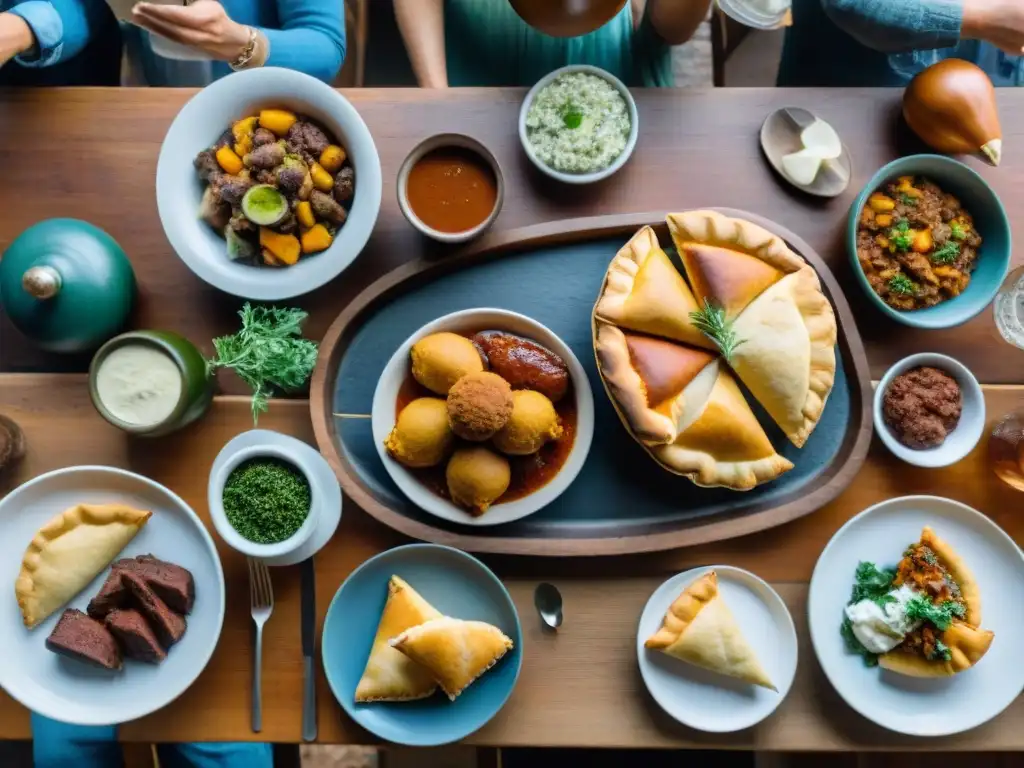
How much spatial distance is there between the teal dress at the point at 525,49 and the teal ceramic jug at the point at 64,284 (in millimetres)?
1091

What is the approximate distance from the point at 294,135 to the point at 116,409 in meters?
0.72

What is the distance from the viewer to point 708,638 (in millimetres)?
1732

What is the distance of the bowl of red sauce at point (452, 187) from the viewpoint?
1.78 meters

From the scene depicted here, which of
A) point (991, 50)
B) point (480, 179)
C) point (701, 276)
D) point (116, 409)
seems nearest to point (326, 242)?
point (480, 179)

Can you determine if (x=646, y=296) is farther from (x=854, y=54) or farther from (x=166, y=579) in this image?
(x=166, y=579)

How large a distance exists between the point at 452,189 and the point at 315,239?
334 mm

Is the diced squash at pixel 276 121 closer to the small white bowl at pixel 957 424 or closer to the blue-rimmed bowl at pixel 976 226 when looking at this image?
the blue-rimmed bowl at pixel 976 226

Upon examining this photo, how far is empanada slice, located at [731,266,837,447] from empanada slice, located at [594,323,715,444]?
105 mm

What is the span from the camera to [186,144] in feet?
5.74

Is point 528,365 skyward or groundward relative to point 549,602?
skyward

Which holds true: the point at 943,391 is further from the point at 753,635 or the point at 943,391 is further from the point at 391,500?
the point at 391,500

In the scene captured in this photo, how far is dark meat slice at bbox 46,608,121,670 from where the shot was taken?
5.44 ft

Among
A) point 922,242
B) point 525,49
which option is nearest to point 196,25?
point 525,49

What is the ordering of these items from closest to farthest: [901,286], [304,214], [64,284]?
1. [64,284]
2. [304,214]
3. [901,286]
